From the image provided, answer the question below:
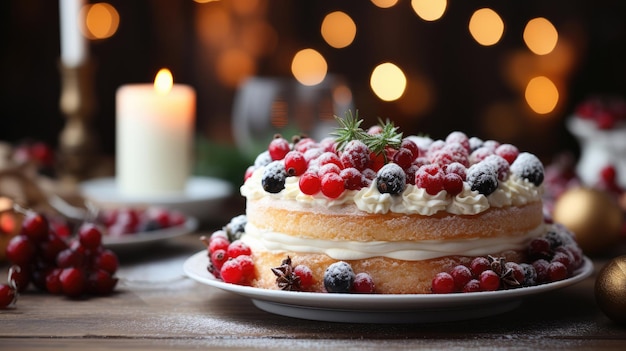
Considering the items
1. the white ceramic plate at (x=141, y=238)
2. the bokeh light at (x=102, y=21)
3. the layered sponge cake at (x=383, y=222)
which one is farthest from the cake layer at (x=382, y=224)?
the bokeh light at (x=102, y=21)

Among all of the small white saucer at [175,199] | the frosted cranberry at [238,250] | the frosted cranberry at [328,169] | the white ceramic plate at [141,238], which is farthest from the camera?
the small white saucer at [175,199]

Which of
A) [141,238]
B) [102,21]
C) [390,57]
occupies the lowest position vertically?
[141,238]

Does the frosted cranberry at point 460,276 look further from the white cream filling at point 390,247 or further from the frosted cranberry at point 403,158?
the frosted cranberry at point 403,158

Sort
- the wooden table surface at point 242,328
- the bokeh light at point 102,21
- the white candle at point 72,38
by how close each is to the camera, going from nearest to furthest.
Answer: the wooden table surface at point 242,328 < the white candle at point 72,38 < the bokeh light at point 102,21

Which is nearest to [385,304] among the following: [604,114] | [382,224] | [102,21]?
[382,224]

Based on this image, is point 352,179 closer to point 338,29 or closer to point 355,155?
point 355,155

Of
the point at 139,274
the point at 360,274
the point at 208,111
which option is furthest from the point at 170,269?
the point at 208,111

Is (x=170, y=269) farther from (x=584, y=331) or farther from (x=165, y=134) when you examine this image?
(x=584, y=331)
